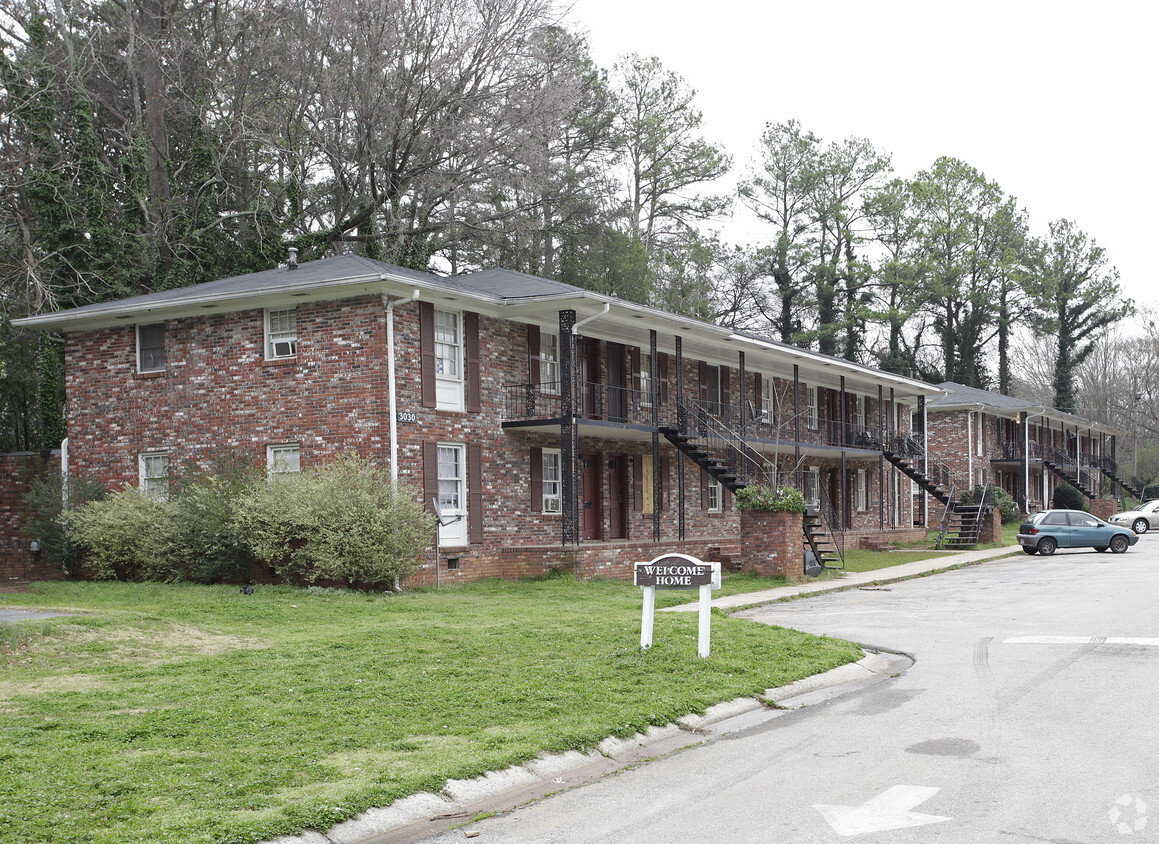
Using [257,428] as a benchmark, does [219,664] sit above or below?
below

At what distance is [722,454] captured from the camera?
1284 inches

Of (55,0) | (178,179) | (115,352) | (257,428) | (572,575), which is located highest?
(55,0)

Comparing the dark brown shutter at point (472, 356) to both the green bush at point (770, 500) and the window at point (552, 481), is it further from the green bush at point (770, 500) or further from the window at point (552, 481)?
the green bush at point (770, 500)

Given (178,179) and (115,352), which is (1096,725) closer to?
(115,352)

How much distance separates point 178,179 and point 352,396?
16179 mm

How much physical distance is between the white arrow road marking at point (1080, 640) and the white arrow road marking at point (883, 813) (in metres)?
7.67

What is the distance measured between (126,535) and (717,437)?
15327 millimetres

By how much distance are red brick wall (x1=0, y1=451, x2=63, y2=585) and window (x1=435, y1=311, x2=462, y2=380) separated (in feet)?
31.7

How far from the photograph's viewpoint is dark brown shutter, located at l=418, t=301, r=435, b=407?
76.2ft

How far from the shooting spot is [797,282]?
2435 inches

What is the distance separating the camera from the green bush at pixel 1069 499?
5781 centimetres

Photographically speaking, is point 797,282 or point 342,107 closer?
point 342,107

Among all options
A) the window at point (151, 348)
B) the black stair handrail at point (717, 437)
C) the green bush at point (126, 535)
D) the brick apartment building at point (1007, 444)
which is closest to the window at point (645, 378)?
the black stair handrail at point (717, 437)

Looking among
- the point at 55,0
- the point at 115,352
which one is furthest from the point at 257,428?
the point at 55,0
